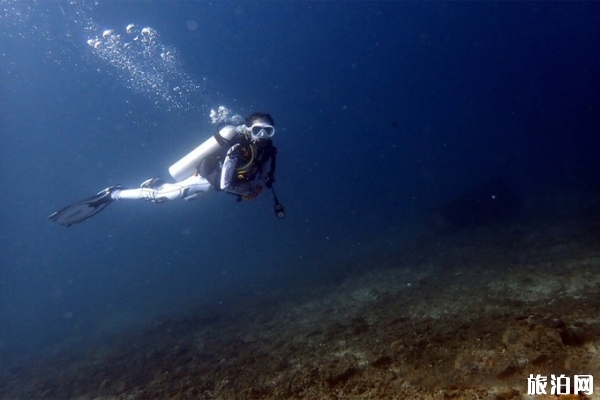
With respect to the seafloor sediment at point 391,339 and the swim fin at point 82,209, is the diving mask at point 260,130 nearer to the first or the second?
the seafloor sediment at point 391,339

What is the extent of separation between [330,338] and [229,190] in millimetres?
3193

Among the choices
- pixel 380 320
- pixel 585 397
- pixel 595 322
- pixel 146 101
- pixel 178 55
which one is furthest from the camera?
pixel 146 101

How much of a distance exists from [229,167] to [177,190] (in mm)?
1827

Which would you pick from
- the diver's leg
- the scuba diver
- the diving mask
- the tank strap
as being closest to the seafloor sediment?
the scuba diver

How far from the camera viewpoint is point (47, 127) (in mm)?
66250

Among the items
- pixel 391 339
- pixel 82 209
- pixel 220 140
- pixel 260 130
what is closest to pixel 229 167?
pixel 220 140

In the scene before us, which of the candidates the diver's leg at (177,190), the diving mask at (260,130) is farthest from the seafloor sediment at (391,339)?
the diving mask at (260,130)

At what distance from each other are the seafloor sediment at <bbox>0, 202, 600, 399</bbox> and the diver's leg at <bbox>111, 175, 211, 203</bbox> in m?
3.25

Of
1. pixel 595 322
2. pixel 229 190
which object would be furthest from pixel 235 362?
pixel 595 322

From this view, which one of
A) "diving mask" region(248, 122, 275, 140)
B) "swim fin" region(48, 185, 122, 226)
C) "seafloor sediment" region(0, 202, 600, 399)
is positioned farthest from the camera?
"swim fin" region(48, 185, 122, 226)

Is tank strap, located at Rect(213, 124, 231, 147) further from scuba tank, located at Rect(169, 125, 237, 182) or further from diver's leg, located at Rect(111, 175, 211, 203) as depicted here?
diver's leg, located at Rect(111, 175, 211, 203)

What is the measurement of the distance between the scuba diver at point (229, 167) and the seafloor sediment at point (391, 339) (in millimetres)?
2711

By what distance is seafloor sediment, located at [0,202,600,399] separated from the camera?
3.91m

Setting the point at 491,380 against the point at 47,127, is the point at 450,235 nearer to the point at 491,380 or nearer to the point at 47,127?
the point at 491,380
